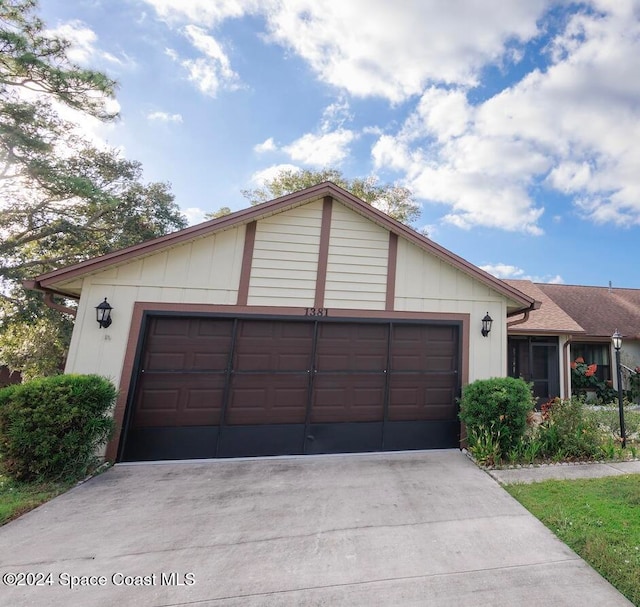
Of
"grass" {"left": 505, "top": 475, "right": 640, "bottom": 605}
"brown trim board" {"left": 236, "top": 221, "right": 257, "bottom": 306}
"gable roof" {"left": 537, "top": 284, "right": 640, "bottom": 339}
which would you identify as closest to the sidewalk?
"grass" {"left": 505, "top": 475, "right": 640, "bottom": 605}

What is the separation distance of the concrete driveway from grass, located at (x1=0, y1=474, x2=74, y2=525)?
151 millimetres

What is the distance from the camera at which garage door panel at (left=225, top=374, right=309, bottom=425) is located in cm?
544

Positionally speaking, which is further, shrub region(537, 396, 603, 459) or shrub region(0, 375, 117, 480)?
shrub region(537, 396, 603, 459)

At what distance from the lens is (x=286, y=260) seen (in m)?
5.78

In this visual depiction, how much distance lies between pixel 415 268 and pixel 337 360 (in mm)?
2452

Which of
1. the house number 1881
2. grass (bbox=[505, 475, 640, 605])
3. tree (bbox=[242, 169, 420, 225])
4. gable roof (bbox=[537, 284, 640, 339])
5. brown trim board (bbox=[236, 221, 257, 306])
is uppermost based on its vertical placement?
tree (bbox=[242, 169, 420, 225])

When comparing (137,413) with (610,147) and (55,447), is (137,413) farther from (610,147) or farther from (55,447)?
(610,147)

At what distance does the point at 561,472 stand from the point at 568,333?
7280 mm

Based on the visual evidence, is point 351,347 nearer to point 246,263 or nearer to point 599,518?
point 246,263

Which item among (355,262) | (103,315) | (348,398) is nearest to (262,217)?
(355,262)

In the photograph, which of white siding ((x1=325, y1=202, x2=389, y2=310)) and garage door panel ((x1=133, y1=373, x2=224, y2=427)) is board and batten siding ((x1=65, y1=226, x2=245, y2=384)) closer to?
garage door panel ((x1=133, y1=373, x2=224, y2=427))

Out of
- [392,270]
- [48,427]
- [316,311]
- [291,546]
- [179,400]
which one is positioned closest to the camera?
[291,546]

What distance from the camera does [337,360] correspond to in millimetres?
5789

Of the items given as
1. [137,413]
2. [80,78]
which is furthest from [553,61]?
[80,78]
